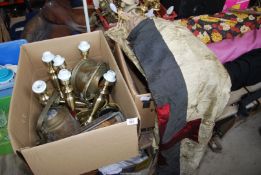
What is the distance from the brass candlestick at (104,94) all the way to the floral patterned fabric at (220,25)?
0.46 metres

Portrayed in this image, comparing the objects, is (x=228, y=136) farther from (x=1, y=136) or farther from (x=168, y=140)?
(x=1, y=136)

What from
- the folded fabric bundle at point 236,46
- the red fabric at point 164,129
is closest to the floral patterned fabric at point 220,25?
the folded fabric bundle at point 236,46

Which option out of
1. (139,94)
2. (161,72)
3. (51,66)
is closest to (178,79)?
(161,72)

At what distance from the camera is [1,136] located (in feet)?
4.16

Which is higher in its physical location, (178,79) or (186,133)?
(178,79)

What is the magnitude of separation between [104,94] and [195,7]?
0.66 meters

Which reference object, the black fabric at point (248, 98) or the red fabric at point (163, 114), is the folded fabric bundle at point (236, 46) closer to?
the black fabric at point (248, 98)

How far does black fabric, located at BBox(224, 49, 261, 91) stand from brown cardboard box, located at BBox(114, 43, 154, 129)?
414mm

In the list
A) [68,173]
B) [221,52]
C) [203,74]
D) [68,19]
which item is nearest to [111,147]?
[68,173]

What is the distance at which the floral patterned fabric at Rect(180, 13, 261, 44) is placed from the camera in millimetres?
1106

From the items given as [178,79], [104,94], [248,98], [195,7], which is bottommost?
[248,98]

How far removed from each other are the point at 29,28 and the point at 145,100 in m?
1.07

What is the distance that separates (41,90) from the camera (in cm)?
89

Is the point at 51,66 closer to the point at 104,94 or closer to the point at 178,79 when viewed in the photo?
the point at 104,94
